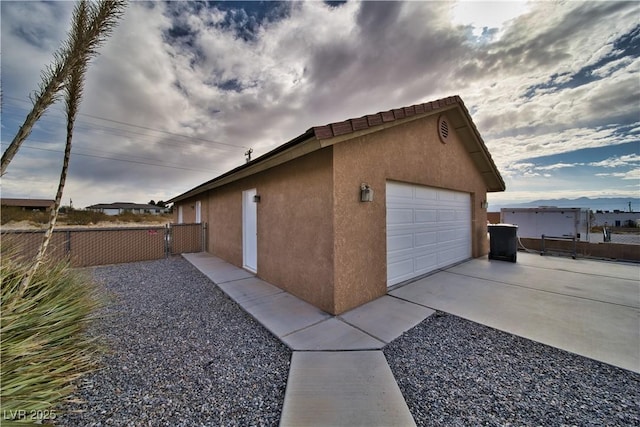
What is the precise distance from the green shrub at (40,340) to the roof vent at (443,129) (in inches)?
310

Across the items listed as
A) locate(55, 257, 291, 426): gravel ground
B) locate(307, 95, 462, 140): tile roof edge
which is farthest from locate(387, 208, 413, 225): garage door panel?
locate(55, 257, 291, 426): gravel ground

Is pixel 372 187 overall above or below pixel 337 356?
above

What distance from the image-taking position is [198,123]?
36.5 ft

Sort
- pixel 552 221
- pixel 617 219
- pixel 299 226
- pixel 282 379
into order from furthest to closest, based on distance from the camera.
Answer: pixel 617 219 → pixel 552 221 → pixel 299 226 → pixel 282 379

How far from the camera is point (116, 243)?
341 inches

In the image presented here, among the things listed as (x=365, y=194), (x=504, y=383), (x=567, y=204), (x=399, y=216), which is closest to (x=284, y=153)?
(x=365, y=194)

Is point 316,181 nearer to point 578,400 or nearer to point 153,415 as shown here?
point 153,415

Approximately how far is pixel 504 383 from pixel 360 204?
2.97 m

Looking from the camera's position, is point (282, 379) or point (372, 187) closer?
point (282, 379)

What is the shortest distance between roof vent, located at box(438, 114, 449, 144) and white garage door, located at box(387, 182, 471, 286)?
1.48 metres

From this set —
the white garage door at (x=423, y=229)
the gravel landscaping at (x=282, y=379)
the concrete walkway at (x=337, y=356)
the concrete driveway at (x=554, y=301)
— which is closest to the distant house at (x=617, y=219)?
the concrete driveway at (x=554, y=301)

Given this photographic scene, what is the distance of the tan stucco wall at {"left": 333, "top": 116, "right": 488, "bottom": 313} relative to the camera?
13.1 ft

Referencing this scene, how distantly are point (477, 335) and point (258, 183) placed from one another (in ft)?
18.6

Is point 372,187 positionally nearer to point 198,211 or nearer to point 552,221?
point 198,211
